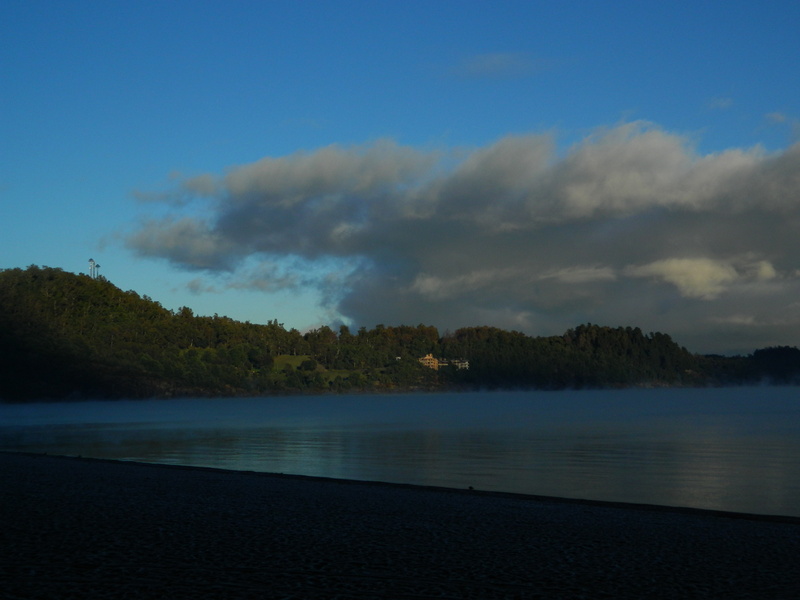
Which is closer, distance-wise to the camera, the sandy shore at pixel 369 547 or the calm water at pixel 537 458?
the sandy shore at pixel 369 547

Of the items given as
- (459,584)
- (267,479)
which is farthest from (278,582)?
(267,479)

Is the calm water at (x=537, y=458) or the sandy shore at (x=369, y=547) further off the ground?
the sandy shore at (x=369, y=547)

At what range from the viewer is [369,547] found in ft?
39.2

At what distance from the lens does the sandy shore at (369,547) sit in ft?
30.6

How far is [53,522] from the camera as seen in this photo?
13.6 m

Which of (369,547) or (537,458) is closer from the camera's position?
(369,547)

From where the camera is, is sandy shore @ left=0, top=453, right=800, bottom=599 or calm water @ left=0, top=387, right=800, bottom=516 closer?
sandy shore @ left=0, top=453, right=800, bottom=599

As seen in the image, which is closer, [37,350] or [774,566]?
[774,566]

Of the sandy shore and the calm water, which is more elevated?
the sandy shore

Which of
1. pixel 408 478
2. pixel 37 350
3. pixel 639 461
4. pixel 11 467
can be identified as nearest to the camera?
pixel 11 467

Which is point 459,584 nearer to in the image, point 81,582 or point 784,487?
point 81,582

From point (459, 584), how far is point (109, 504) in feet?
30.4

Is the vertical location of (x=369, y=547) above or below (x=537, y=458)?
above

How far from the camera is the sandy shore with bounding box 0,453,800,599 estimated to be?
30.6 feet
